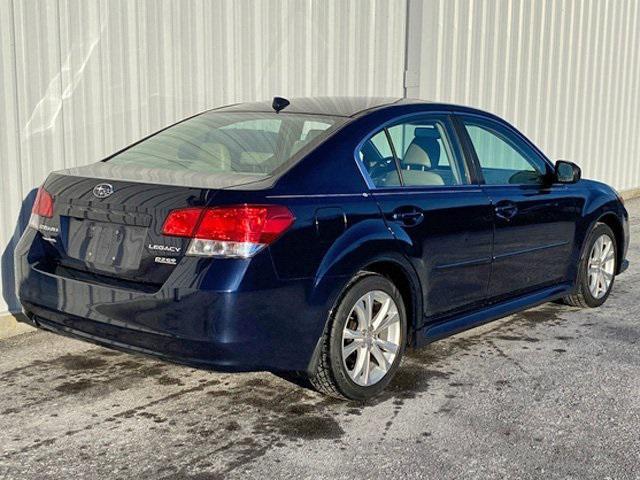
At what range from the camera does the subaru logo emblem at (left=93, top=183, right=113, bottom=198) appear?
4180mm

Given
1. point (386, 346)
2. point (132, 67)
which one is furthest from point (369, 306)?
point (132, 67)

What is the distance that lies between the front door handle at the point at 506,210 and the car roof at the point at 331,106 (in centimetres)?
83

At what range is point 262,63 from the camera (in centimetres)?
795

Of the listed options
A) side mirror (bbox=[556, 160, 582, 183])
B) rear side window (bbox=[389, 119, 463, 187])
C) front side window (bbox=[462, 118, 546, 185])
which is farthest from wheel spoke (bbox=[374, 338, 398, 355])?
side mirror (bbox=[556, 160, 582, 183])

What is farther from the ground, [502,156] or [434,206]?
[502,156]

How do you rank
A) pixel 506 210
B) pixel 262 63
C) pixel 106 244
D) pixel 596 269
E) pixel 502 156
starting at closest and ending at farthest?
1. pixel 106 244
2. pixel 506 210
3. pixel 502 156
4. pixel 596 269
5. pixel 262 63

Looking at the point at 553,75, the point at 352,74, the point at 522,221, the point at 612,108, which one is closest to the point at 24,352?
the point at 522,221

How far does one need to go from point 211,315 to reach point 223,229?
1.26 feet

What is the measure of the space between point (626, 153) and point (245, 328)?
1261 cm

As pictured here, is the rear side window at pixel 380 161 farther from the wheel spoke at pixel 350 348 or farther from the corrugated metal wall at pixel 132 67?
the corrugated metal wall at pixel 132 67

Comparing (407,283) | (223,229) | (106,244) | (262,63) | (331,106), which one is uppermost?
(262,63)

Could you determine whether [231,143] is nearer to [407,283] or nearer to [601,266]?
[407,283]

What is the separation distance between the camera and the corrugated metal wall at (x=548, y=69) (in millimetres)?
10516

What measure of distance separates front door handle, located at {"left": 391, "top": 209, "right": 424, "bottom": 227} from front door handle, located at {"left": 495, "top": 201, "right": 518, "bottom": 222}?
0.79m
